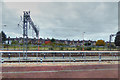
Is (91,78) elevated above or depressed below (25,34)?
below

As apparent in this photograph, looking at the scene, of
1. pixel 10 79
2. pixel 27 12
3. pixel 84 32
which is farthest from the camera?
pixel 84 32

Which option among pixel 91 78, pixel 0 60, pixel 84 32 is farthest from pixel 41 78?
pixel 84 32

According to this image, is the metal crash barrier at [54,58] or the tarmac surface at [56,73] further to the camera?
the metal crash barrier at [54,58]

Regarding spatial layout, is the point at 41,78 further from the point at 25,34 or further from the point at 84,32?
the point at 84,32

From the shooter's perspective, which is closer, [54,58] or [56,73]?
[56,73]

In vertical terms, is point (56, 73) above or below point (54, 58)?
below

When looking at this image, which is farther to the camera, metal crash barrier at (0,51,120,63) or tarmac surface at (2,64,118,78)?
metal crash barrier at (0,51,120,63)

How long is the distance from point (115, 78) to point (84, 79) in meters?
2.24

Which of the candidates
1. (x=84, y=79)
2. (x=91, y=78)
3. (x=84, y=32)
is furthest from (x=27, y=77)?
(x=84, y=32)

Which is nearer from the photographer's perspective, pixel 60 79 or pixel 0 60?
pixel 60 79

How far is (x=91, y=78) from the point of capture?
195 inches

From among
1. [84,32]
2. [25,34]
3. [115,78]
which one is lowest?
[115,78]

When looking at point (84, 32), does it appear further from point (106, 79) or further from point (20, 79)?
point (20, 79)

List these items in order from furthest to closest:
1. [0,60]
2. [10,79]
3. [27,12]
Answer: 1. [27,12]
2. [0,60]
3. [10,79]
